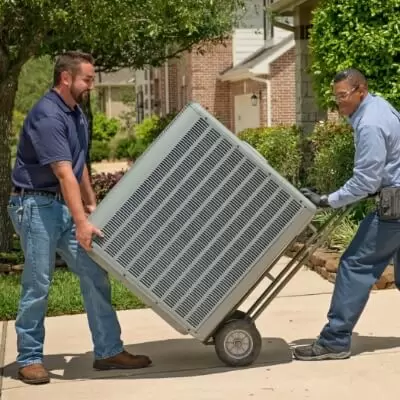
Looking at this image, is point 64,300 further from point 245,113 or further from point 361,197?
point 245,113

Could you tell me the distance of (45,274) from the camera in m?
5.64

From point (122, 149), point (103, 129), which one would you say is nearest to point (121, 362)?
point (122, 149)

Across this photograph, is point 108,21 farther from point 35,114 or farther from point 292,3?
point 292,3

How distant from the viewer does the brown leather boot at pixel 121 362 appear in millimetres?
5902

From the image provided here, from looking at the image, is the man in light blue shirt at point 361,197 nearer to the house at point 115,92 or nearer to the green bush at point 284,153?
the green bush at point 284,153

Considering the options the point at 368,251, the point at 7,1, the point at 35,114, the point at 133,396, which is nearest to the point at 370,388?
the point at 368,251

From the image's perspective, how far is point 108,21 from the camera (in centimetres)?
961

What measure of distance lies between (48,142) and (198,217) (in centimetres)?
91

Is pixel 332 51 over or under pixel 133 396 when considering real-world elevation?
over

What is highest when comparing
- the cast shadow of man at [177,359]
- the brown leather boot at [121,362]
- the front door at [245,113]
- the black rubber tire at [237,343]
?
the black rubber tire at [237,343]

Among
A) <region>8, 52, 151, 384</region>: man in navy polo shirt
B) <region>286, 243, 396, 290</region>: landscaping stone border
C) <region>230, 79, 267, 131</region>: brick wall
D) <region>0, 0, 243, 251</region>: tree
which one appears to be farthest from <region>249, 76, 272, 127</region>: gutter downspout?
<region>8, 52, 151, 384</region>: man in navy polo shirt

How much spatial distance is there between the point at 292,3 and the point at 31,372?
1032 centimetres

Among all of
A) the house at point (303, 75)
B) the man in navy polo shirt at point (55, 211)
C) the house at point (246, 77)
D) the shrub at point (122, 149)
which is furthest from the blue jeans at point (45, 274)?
the shrub at point (122, 149)

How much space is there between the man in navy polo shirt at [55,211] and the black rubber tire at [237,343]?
23.7 inches
